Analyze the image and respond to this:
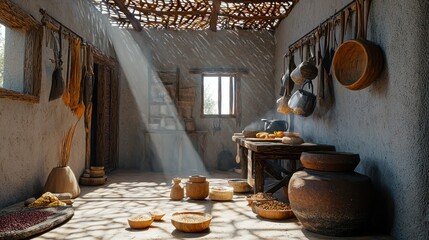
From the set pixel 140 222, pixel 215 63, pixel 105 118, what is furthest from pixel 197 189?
pixel 215 63

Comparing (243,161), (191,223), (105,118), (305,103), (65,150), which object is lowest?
(191,223)

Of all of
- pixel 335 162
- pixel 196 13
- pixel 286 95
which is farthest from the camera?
pixel 196 13

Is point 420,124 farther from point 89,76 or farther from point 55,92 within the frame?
point 89,76

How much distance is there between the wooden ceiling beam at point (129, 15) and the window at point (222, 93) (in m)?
1.77

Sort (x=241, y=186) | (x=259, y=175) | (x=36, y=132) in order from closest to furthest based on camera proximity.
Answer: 1. (x=259, y=175)
2. (x=36, y=132)
3. (x=241, y=186)

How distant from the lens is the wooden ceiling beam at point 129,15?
603 centimetres

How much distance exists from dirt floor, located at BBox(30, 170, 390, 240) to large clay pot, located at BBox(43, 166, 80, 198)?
0.20 m

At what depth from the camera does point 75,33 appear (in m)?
5.38

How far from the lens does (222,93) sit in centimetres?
796

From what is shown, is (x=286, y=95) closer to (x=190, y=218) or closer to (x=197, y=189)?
(x=197, y=189)

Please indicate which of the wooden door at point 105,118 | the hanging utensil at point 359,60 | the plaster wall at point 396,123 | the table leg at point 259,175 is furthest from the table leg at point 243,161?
the wooden door at point 105,118

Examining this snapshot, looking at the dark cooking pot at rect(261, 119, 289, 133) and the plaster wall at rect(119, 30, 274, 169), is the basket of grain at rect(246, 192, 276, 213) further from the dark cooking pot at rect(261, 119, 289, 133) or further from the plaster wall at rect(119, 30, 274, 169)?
the plaster wall at rect(119, 30, 274, 169)

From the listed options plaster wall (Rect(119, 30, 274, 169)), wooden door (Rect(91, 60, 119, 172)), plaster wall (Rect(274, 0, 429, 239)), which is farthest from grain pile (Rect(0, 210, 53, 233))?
plaster wall (Rect(119, 30, 274, 169))

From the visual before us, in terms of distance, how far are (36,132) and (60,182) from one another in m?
0.67
